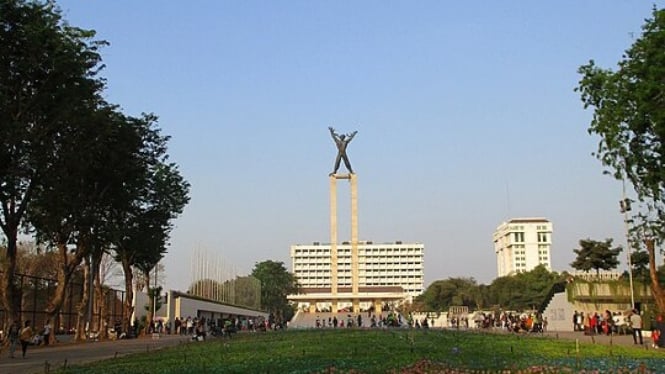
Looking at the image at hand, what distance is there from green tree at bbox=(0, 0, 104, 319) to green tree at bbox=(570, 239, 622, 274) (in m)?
45.8

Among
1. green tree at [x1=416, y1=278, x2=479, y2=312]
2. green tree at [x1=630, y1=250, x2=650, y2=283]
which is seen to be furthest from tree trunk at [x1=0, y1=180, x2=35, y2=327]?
green tree at [x1=416, y1=278, x2=479, y2=312]

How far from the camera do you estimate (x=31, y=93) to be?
1240 inches

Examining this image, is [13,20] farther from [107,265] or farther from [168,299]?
[107,265]

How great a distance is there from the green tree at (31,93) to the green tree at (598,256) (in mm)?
45766

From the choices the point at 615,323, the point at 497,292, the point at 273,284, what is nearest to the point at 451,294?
the point at 497,292

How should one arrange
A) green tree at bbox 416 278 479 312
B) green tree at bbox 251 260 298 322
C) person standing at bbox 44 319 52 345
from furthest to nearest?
green tree at bbox 251 260 298 322, green tree at bbox 416 278 479 312, person standing at bbox 44 319 52 345

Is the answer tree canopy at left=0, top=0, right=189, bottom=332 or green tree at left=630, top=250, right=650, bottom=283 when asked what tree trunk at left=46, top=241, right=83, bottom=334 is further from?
green tree at left=630, top=250, right=650, bottom=283

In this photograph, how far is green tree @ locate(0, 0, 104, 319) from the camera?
96.6 feet

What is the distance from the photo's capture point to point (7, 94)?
1189 inches

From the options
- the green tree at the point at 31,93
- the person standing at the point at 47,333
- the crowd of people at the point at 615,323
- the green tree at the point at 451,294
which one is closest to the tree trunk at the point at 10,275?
the green tree at the point at 31,93

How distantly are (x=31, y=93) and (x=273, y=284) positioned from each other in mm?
104200

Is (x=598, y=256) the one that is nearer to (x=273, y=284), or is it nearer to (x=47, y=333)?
(x=47, y=333)

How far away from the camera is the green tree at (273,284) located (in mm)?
132125

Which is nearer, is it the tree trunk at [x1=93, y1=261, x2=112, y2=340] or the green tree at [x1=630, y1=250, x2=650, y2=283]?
the tree trunk at [x1=93, y1=261, x2=112, y2=340]
